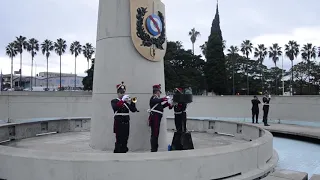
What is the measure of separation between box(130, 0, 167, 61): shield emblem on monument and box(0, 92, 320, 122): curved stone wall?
1153 cm

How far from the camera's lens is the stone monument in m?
7.09

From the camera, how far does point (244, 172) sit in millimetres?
5152

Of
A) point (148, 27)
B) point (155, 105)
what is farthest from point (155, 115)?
point (148, 27)

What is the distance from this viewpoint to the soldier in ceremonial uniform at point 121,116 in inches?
243

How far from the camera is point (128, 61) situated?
7.10 m

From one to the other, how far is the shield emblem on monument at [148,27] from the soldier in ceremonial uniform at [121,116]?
1.28 metres

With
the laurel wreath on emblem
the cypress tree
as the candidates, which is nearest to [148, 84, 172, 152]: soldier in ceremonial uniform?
the laurel wreath on emblem

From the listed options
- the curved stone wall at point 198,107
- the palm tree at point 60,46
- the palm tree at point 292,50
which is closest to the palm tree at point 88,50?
the palm tree at point 60,46

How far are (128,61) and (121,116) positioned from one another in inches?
56.6

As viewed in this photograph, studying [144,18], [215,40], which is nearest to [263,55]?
[215,40]

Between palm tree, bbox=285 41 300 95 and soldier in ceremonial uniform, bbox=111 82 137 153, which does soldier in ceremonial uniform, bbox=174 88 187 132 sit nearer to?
soldier in ceremonial uniform, bbox=111 82 137 153

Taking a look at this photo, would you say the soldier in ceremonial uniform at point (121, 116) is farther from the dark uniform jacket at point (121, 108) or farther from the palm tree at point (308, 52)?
the palm tree at point (308, 52)

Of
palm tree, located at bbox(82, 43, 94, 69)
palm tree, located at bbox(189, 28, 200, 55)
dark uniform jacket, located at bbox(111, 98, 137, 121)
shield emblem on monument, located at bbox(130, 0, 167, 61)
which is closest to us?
dark uniform jacket, located at bbox(111, 98, 137, 121)

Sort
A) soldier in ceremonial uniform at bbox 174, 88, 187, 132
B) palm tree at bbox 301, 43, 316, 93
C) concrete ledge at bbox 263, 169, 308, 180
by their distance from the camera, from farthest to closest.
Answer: palm tree at bbox 301, 43, 316, 93 → soldier in ceremonial uniform at bbox 174, 88, 187, 132 → concrete ledge at bbox 263, 169, 308, 180
